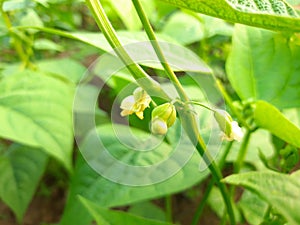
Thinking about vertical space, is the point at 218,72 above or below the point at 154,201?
above

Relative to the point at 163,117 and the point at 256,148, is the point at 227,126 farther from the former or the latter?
the point at 256,148

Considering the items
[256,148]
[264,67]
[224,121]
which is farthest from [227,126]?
[256,148]

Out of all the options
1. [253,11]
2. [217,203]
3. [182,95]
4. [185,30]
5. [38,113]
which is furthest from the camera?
[185,30]

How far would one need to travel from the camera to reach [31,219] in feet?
3.32

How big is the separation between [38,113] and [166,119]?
378mm

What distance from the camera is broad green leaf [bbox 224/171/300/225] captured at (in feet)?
1.01

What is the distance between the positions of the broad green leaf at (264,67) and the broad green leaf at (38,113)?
10.4 inches

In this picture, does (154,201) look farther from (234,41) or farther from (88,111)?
(234,41)

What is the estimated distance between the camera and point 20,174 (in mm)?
838

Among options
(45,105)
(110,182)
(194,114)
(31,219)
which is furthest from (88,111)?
(194,114)

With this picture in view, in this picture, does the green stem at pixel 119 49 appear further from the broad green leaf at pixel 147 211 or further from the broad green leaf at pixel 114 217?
the broad green leaf at pixel 147 211

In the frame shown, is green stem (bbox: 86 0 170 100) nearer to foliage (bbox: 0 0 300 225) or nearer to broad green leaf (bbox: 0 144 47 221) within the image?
foliage (bbox: 0 0 300 225)

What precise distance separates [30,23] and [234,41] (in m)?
0.43

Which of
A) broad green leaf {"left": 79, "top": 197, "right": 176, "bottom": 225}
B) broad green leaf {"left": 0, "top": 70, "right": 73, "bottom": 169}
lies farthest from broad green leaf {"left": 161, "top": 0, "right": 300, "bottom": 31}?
broad green leaf {"left": 0, "top": 70, "right": 73, "bottom": 169}
